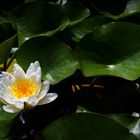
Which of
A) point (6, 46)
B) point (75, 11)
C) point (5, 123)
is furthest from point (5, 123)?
point (75, 11)

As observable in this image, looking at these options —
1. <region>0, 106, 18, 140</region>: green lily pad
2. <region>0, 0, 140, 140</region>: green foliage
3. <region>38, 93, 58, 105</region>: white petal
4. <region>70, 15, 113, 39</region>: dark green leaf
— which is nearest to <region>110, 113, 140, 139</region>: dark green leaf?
<region>0, 0, 140, 140</region>: green foliage

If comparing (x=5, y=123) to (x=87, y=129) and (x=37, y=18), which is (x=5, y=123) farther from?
(x=37, y=18)

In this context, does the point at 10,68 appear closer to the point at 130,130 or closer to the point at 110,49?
the point at 110,49

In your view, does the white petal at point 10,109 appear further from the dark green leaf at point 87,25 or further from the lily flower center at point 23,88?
the dark green leaf at point 87,25

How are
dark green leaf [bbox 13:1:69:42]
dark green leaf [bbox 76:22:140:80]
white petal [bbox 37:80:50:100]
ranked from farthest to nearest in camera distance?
1. dark green leaf [bbox 13:1:69:42]
2. dark green leaf [bbox 76:22:140:80]
3. white petal [bbox 37:80:50:100]

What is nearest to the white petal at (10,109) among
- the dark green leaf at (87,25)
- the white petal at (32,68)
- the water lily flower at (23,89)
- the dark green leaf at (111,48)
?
the water lily flower at (23,89)

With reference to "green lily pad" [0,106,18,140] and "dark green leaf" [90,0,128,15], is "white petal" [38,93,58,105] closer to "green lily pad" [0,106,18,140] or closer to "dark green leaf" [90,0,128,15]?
"green lily pad" [0,106,18,140]
